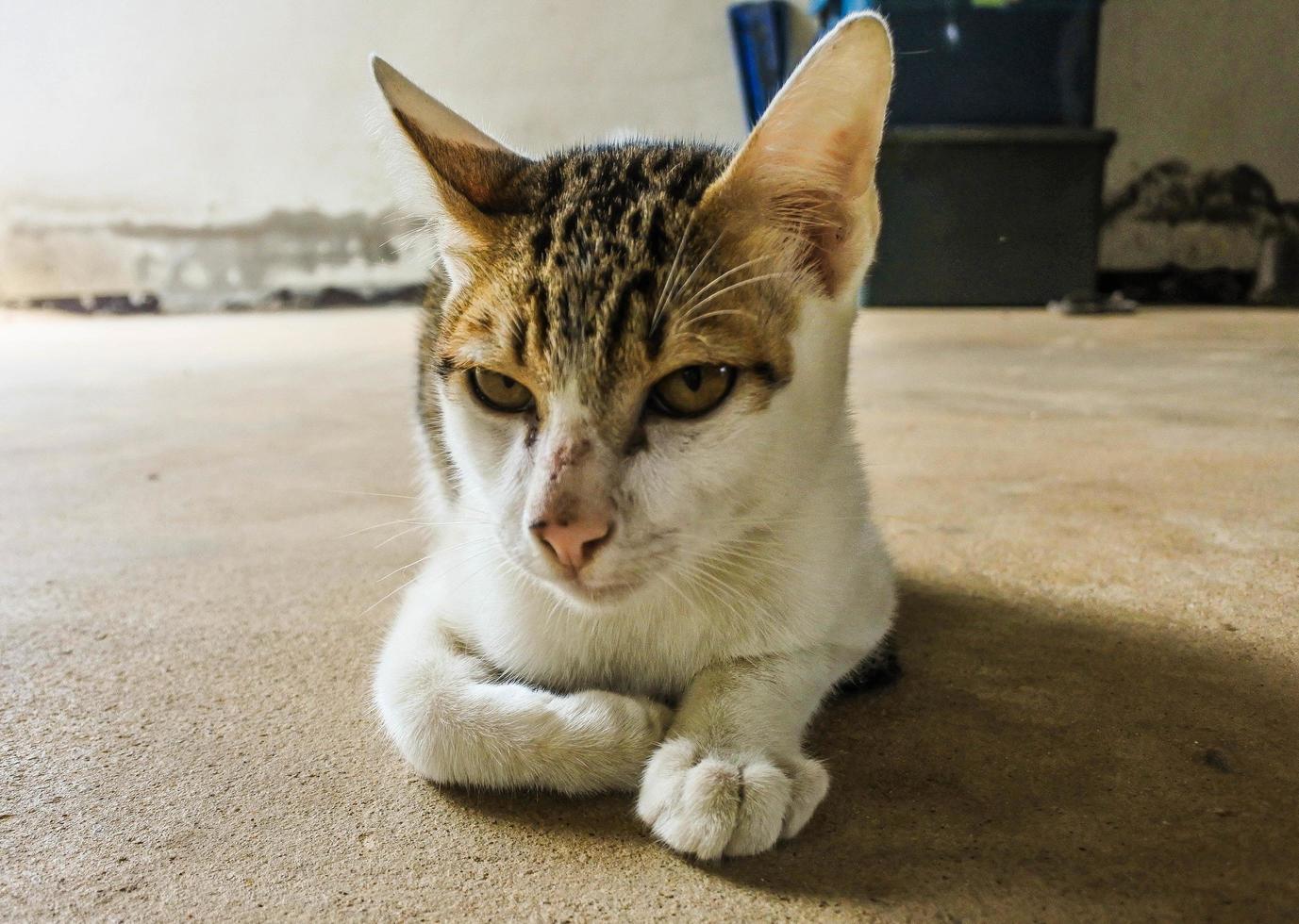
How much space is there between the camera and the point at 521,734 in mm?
1020

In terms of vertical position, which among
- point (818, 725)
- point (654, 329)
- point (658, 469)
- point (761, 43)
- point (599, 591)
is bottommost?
point (818, 725)

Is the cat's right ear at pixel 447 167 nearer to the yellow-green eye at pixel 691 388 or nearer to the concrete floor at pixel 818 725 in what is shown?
the yellow-green eye at pixel 691 388

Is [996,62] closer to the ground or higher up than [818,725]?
higher up

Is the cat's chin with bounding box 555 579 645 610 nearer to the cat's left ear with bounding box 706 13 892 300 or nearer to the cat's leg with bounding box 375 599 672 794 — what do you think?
the cat's leg with bounding box 375 599 672 794

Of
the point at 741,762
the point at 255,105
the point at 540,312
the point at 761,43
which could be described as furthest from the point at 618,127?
the point at 741,762

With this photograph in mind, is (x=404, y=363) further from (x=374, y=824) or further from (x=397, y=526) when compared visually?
(x=374, y=824)

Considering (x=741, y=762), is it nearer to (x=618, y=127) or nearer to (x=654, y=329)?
(x=654, y=329)

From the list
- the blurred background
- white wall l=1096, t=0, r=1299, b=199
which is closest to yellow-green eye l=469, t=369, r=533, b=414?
the blurred background

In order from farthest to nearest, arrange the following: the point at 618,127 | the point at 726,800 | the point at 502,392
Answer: the point at 618,127
the point at 502,392
the point at 726,800

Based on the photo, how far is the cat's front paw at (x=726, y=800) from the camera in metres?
0.88

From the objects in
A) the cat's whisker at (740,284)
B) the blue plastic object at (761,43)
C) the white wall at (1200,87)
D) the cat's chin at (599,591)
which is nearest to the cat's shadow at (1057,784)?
the cat's chin at (599,591)

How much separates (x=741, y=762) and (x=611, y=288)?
0.53m

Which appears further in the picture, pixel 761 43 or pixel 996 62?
pixel 761 43

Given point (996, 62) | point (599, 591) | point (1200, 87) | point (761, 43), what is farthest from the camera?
point (761, 43)
